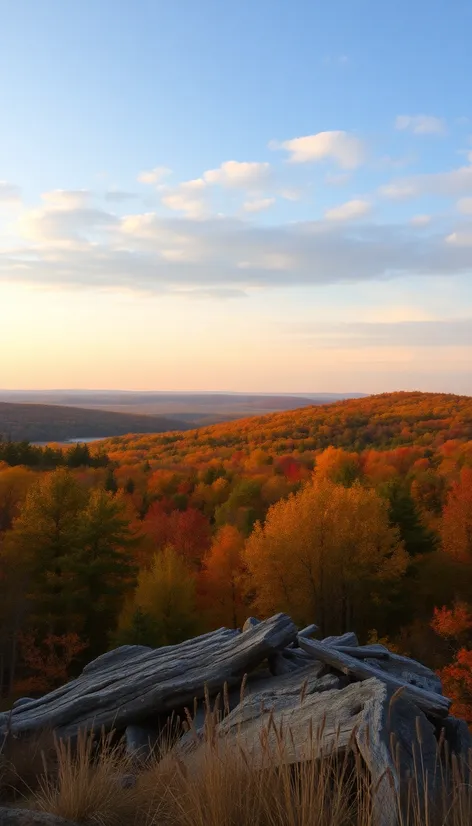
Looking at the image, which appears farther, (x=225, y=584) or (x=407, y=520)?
(x=407, y=520)

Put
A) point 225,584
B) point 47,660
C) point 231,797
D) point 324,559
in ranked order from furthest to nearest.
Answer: point 225,584 < point 324,559 < point 47,660 < point 231,797

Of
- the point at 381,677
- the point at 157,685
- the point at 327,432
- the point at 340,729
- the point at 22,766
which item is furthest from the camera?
the point at 327,432

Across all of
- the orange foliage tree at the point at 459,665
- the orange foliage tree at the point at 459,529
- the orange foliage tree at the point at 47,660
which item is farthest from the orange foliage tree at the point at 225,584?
the orange foliage tree at the point at 459,529

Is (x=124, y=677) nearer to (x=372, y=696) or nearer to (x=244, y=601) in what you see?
(x=372, y=696)

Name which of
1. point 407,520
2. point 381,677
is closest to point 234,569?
point 407,520

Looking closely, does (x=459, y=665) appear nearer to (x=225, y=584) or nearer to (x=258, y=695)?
(x=225, y=584)

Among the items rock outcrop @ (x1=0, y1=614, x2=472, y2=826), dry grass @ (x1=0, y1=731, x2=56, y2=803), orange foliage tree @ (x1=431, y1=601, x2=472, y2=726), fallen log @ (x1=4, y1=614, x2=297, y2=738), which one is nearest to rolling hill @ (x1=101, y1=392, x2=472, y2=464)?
orange foliage tree @ (x1=431, y1=601, x2=472, y2=726)

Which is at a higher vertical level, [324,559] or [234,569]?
[324,559]
